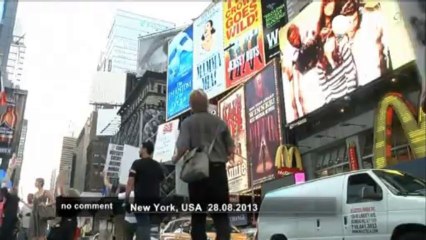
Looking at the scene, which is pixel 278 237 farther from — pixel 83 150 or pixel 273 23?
pixel 83 150

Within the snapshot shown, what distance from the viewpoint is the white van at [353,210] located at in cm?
655

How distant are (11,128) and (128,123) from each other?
2437 centimetres

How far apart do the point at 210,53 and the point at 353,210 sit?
28.1 metres

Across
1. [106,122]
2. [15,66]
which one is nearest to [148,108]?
[15,66]

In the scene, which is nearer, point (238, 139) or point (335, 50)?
point (335, 50)

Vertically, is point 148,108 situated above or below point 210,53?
above

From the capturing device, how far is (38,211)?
8.48 m

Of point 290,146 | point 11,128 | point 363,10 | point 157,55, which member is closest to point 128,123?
point 157,55

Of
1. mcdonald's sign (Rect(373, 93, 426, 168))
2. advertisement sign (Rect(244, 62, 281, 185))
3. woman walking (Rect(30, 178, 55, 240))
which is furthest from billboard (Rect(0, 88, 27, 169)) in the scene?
woman walking (Rect(30, 178, 55, 240))

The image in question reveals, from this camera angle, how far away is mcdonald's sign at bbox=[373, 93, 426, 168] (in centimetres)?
1490

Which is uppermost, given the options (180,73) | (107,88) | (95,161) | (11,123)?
(107,88)

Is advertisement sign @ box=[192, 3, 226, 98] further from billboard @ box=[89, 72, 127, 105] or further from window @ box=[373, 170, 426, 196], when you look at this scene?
billboard @ box=[89, 72, 127, 105]

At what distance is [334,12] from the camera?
20406mm

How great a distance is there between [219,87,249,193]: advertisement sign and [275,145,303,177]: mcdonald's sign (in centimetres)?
366
